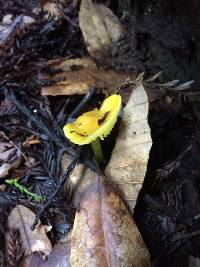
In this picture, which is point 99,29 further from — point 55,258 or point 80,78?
point 55,258

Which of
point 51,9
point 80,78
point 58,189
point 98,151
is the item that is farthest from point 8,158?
point 51,9

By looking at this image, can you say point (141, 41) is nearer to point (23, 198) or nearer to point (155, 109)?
point (155, 109)

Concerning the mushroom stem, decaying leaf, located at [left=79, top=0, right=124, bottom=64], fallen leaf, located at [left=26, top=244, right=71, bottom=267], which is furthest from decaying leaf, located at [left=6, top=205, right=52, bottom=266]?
decaying leaf, located at [left=79, top=0, right=124, bottom=64]

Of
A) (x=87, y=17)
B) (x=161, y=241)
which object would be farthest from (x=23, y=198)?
(x=87, y=17)

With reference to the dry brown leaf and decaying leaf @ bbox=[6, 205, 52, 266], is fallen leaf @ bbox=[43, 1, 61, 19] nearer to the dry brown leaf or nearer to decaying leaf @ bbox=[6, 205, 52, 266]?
the dry brown leaf

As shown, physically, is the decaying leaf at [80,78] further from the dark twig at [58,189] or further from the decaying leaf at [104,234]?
the decaying leaf at [104,234]
